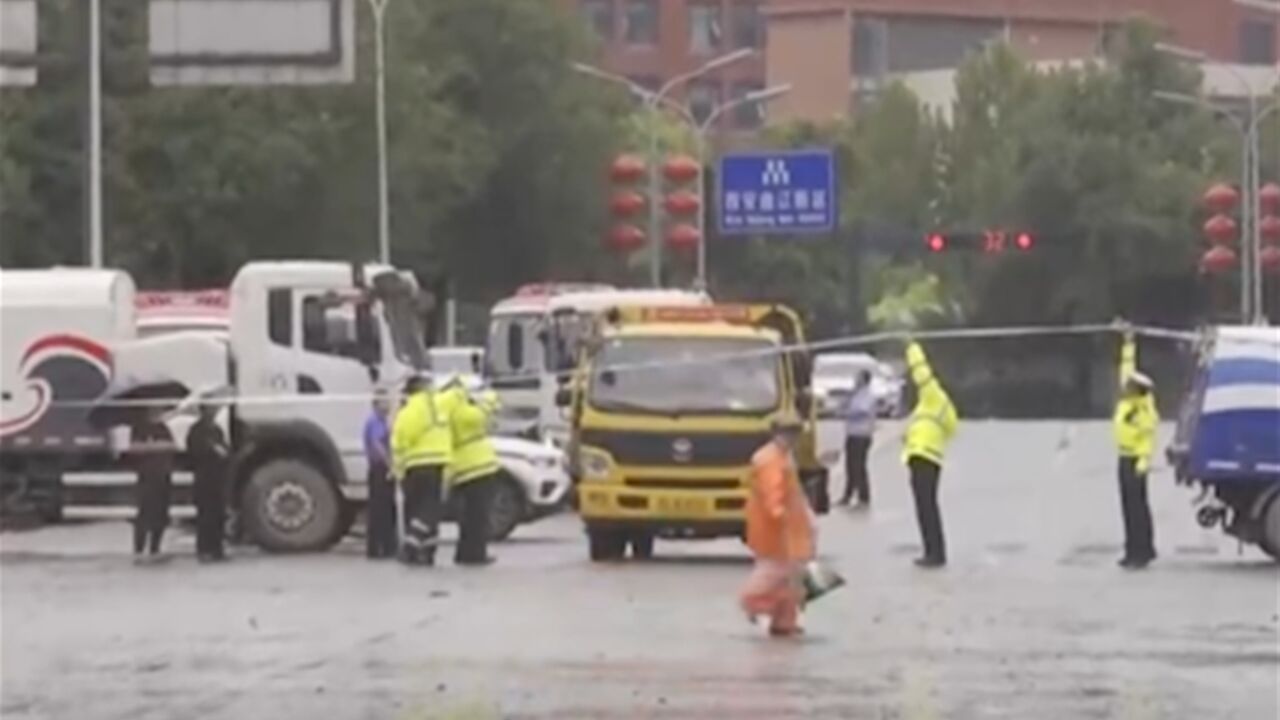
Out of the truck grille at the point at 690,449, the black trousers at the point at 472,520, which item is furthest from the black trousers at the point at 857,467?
the black trousers at the point at 472,520

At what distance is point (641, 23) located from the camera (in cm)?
13550

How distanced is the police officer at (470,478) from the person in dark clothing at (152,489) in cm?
296

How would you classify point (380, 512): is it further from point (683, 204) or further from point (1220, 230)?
point (683, 204)

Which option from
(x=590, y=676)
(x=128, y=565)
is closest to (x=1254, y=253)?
(x=128, y=565)

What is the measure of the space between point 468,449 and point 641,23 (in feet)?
340

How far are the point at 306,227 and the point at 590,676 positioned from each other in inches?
1851

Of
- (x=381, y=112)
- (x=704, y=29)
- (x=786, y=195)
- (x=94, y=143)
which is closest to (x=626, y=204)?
(x=381, y=112)

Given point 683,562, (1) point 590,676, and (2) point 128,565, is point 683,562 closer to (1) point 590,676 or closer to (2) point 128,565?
(2) point 128,565

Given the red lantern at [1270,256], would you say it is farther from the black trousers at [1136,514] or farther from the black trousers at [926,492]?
the black trousers at [926,492]

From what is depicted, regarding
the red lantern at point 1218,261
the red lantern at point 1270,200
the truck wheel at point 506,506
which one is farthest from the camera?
the red lantern at point 1270,200

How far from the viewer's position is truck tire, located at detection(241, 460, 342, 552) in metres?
35.4

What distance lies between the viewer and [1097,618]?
25.8m

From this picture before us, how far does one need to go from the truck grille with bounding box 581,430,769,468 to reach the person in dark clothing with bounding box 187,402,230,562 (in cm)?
365

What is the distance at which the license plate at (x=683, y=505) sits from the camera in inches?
1294
